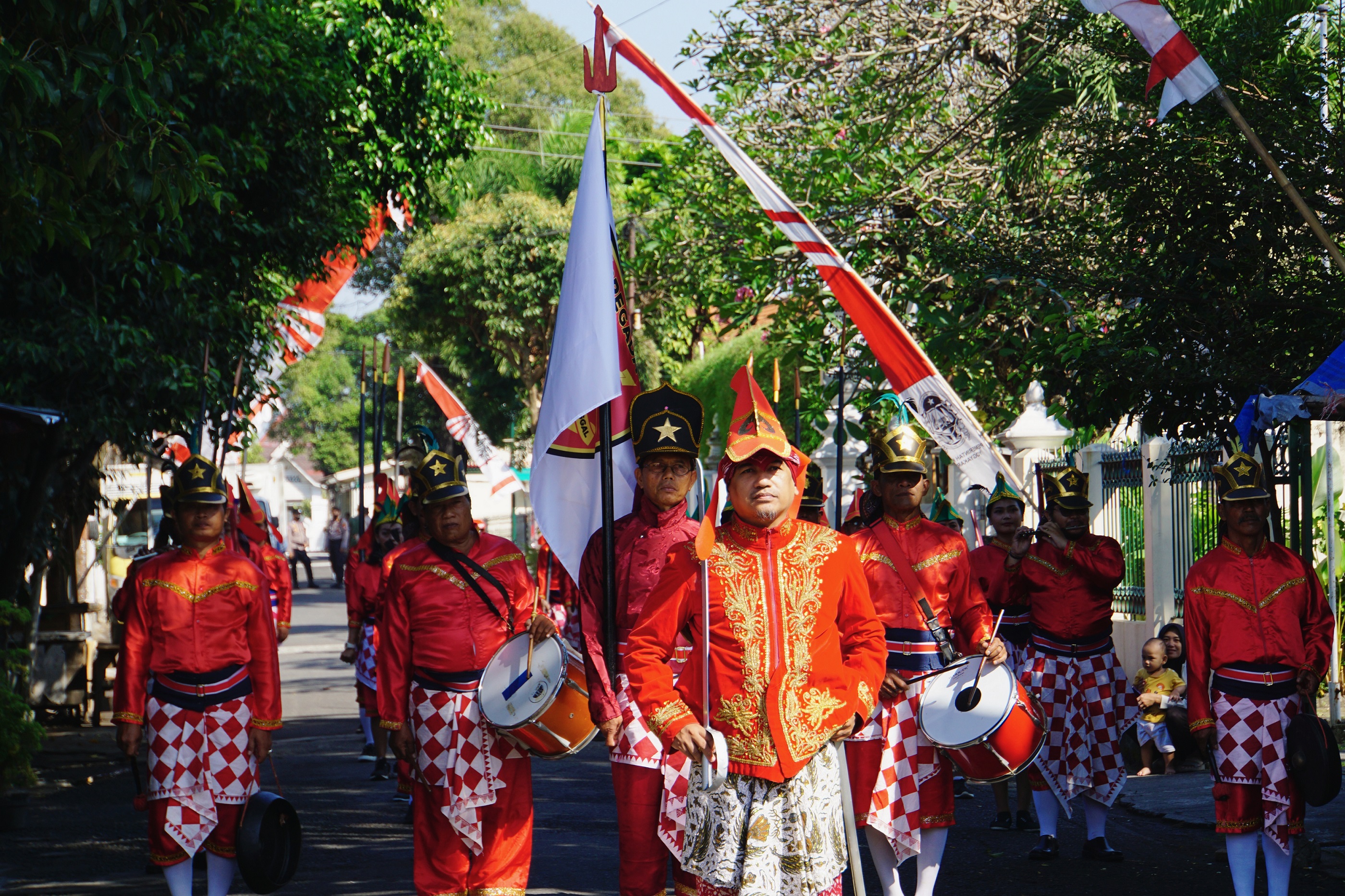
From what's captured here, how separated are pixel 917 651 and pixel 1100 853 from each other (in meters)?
2.28

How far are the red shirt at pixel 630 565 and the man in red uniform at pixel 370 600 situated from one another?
5.16 metres

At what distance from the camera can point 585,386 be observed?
6352 millimetres

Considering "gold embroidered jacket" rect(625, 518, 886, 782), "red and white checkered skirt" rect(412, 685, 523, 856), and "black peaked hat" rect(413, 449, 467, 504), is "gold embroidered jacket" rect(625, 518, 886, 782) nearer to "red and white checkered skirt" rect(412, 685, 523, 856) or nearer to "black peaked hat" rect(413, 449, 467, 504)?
"red and white checkered skirt" rect(412, 685, 523, 856)

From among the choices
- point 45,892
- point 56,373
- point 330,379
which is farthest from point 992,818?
point 330,379

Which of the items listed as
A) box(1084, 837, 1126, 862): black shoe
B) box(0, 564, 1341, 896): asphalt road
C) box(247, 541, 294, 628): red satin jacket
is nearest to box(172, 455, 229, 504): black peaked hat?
box(0, 564, 1341, 896): asphalt road

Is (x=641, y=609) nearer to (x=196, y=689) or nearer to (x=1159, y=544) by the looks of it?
(x=196, y=689)

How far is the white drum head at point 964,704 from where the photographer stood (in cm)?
671

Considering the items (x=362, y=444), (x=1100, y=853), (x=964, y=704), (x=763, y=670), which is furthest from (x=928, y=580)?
(x=362, y=444)

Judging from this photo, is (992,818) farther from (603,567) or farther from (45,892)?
(45,892)

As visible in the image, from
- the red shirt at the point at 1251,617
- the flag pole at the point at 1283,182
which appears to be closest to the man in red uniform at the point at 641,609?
the red shirt at the point at 1251,617

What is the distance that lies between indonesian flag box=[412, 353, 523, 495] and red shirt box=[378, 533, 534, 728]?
12823mm

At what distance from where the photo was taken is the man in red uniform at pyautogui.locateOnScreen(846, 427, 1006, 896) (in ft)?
23.0

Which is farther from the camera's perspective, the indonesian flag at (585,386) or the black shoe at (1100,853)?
the black shoe at (1100,853)

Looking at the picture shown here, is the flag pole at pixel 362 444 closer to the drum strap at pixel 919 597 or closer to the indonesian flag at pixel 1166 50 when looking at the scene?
the drum strap at pixel 919 597
